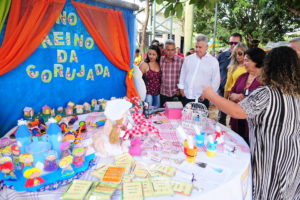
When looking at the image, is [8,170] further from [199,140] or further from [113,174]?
[199,140]

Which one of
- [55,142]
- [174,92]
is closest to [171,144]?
[55,142]

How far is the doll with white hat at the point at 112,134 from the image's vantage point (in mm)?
1538

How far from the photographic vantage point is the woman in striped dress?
1432 millimetres

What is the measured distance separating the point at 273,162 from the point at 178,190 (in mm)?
891

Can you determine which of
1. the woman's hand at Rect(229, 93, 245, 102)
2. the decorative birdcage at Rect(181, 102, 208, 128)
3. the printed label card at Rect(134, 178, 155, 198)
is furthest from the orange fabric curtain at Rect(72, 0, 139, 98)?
the printed label card at Rect(134, 178, 155, 198)

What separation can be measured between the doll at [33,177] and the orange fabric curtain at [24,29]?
154cm

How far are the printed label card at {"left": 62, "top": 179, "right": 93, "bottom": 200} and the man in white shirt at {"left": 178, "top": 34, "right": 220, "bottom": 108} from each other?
90.8 inches

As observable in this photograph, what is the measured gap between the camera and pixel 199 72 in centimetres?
317

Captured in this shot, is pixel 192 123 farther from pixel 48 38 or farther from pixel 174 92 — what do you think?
pixel 48 38

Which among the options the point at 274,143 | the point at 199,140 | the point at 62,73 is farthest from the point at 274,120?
the point at 62,73

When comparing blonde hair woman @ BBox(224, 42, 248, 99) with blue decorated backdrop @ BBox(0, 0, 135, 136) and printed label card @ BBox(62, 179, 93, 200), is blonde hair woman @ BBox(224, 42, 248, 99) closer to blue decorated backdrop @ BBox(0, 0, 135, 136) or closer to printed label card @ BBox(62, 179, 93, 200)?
blue decorated backdrop @ BBox(0, 0, 135, 136)

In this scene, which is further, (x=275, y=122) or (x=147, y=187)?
(x=275, y=122)

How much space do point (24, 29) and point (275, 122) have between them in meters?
2.75

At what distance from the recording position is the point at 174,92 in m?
3.52
